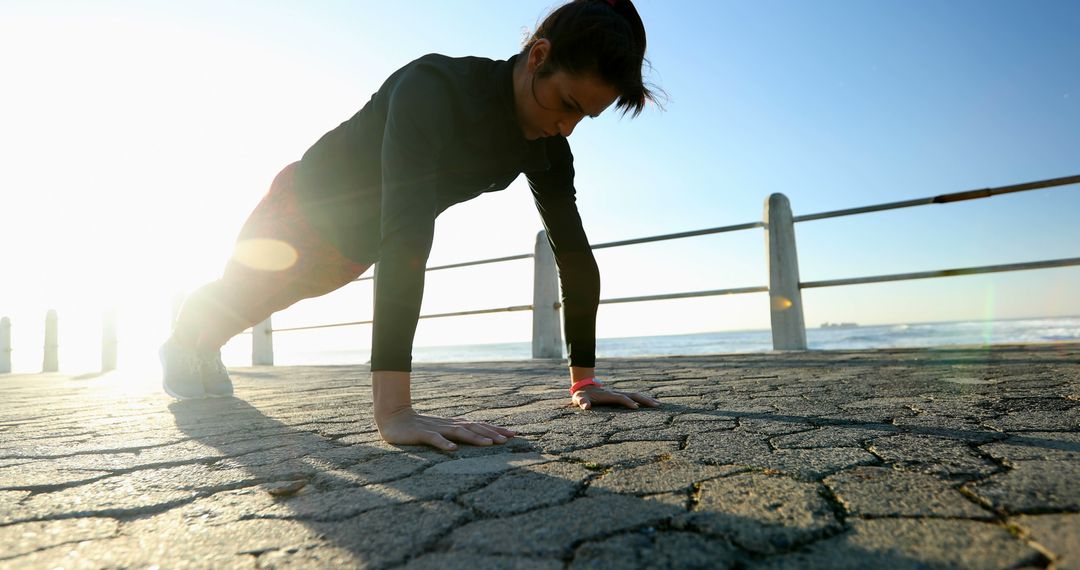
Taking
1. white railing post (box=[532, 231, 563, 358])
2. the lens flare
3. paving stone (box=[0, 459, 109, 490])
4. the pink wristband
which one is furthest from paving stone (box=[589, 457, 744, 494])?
white railing post (box=[532, 231, 563, 358])

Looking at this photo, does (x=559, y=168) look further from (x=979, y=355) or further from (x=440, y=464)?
(x=979, y=355)

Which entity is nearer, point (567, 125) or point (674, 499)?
point (674, 499)

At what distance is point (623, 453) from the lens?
124 cm

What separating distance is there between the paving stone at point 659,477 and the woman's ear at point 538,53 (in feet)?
3.57

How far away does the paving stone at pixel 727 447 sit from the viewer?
1.15 m

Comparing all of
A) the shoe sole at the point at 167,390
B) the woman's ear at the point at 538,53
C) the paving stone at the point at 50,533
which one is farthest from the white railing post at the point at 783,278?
the paving stone at the point at 50,533

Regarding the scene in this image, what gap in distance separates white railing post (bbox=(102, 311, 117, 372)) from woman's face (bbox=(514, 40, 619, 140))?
854cm

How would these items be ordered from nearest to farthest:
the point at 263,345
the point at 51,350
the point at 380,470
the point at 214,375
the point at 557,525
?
the point at 557,525 < the point at 380,470 < the point at 214,375 < the point at 263,345 < the point at 51,350

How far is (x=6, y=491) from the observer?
119cm

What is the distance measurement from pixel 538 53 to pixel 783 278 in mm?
3336

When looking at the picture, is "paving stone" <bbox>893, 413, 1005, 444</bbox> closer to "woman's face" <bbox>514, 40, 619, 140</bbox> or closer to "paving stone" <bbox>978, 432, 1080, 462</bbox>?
"paving stone" <bbox>978, 432, 1080, 462</bbox>

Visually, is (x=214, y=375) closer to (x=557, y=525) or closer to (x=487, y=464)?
(x=487, y=464)

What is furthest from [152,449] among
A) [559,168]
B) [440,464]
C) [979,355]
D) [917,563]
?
[979,355]

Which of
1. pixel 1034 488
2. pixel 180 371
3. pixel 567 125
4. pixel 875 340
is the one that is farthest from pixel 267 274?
pixel 875 340
